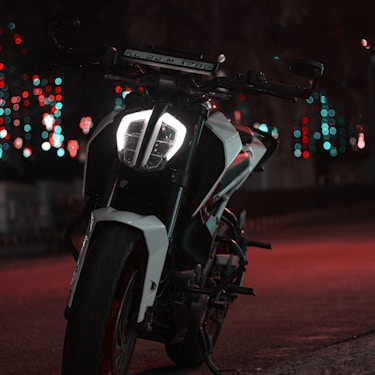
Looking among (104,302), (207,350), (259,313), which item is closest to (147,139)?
(104,302)

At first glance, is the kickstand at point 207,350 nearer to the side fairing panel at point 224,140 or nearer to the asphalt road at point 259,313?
the asphalt road at point 259,313

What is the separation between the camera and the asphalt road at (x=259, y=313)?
7.45 metres

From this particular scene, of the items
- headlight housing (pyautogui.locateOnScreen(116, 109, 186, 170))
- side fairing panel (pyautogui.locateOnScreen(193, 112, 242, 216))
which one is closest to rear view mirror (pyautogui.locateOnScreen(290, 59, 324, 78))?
side fairing panel (pyautogui.locateOnScreen(193, 112, 242, 216))

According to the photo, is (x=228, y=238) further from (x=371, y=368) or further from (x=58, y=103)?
(x=58, y=103)

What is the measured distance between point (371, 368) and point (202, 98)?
5.42 feet

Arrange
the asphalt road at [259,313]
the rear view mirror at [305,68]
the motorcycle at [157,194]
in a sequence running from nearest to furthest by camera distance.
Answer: the motorcycle at [157,194] < the rear view mirror at [305,68] < the asphalt road at [259,313]

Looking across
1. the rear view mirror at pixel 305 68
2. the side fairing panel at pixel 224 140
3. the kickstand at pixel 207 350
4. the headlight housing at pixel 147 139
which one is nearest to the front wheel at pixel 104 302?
the headlight housing at pixel 147 139

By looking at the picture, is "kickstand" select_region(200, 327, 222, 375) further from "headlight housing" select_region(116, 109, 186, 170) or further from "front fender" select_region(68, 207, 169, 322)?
"headlight housing" select_region(116, 109, 186, 170)

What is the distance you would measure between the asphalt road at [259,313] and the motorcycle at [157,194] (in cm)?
78

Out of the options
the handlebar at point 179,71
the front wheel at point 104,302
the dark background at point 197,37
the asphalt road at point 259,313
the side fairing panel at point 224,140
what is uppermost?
the dark background at point 197,37

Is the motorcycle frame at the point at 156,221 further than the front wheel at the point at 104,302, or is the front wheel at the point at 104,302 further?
the motorcycle frame at the point at 156,221

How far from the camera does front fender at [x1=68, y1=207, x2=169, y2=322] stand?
17.6ft

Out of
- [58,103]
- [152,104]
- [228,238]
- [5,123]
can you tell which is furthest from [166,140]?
[58,103]

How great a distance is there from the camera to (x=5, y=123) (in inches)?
1126
